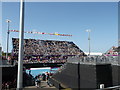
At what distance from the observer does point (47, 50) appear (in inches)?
1806

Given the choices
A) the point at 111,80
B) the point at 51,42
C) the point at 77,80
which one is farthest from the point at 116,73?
the point at 51,42

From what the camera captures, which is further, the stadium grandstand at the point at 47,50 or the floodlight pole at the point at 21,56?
the stadium grandstand at the point at 47,50

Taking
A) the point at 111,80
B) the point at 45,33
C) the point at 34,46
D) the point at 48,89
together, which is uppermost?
the point at 45,33

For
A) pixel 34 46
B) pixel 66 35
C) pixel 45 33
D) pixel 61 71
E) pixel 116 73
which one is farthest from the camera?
pixel 66 35

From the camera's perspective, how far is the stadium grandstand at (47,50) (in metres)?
38.7

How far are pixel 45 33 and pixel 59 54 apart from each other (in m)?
13.4

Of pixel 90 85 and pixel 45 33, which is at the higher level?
pixel 45 33

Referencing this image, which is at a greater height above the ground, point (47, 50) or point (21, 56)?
point (21, 56)

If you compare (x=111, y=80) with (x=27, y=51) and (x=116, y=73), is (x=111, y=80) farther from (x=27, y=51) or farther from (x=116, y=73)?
(x=27, y=51)

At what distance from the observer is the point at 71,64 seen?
20641 mm

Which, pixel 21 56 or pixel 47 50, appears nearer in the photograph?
pixel 21 56

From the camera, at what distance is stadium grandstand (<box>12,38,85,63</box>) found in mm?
38741

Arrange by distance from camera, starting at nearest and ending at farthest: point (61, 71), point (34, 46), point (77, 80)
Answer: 1. point (77, 80)
2. point (61, 71)
3. point (34, 46)

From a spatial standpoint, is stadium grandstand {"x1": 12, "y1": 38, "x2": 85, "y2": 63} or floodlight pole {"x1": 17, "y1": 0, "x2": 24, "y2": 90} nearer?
floodlight pole {"x1": 17, "y1": 0, "x2": 24, "y2": 90}
